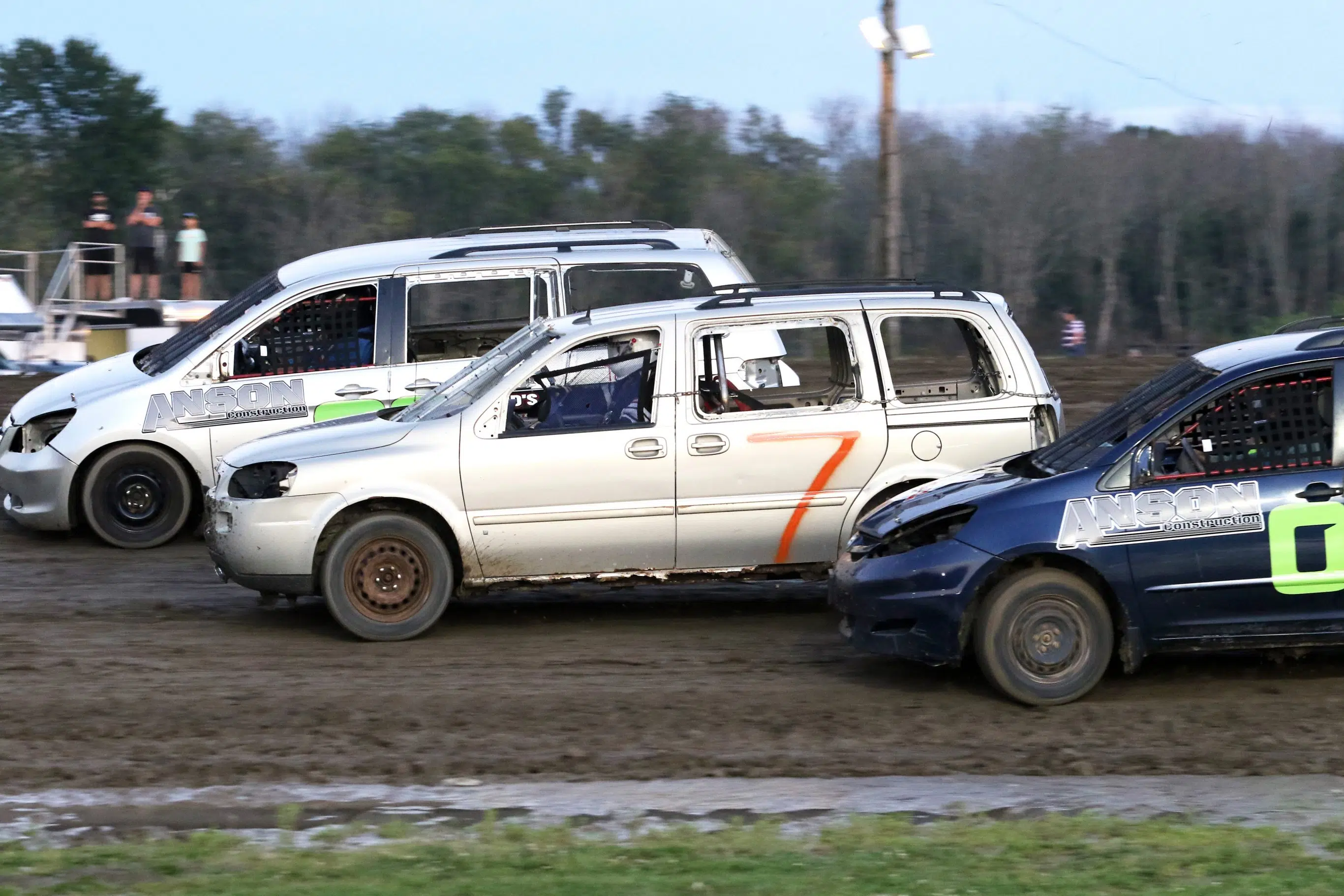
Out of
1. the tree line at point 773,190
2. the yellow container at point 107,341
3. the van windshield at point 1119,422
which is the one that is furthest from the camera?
the tree line at point 773,190

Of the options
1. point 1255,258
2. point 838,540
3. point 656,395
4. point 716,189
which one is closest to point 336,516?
point 656,395

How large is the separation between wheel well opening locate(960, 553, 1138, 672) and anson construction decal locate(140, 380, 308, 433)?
519 cm

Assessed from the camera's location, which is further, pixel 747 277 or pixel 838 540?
pixel 747 277

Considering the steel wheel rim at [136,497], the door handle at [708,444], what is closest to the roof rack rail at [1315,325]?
the door handle at [708,444]

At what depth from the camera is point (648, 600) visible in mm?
9797

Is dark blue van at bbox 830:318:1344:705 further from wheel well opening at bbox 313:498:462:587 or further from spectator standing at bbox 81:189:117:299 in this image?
spectator standing at bbox 81:189:117:299

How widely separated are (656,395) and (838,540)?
124 centimetres

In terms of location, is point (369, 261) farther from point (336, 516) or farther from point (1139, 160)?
point (1139, 160)

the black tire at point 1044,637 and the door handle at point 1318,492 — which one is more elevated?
the door handle at point 1318,492

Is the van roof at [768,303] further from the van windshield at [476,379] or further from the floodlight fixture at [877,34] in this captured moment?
the floodlight fixture at [877,34]

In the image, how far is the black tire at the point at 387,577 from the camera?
28.3ft

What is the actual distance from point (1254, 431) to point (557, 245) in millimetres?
5404

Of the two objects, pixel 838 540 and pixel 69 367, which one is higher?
pixel 69 367

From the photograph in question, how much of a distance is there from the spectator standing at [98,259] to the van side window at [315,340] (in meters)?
11.4
